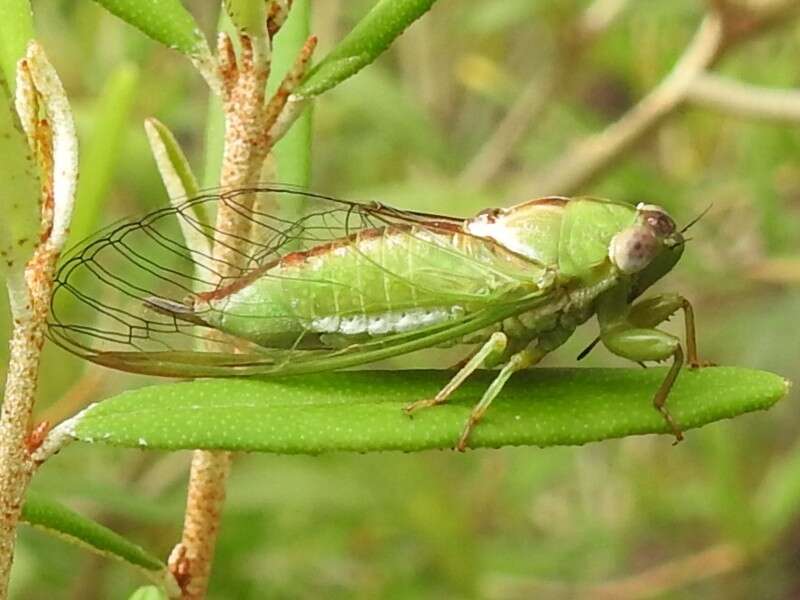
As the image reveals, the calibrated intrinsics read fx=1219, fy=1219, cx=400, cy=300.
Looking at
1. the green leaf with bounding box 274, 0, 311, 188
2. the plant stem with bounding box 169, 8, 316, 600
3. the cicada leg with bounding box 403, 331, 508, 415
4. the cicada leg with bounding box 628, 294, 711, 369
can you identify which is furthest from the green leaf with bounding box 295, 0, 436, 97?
the cicada leg with bounding box 628, 294, 711, 369

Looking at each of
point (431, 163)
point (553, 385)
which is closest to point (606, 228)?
point (553, 385)

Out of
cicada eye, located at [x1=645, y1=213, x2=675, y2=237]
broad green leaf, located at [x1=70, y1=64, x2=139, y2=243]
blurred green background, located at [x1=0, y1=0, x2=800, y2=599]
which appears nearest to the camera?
cicada eye, located at [x1=645, y1=213, x2=675, y2=237]

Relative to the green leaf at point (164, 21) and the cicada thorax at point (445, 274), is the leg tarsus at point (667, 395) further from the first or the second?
the green leaf at point (164, 21)

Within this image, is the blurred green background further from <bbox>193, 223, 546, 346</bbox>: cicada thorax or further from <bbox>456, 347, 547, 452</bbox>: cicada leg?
<bbox>456, 347, 547, 452</bbox>: cicada leg

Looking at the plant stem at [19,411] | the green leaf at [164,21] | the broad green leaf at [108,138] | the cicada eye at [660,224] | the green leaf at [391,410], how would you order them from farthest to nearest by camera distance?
1. the broad green leaf at [108,138]
2. the cicada eye at [660,224]
3. the green leaf at [164,21]
4. the green leaf at [391,410]
5. the plant stem at [19,411]

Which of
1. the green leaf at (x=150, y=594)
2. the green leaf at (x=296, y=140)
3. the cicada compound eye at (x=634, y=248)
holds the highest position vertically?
the green leaf at (x=296, y=140)

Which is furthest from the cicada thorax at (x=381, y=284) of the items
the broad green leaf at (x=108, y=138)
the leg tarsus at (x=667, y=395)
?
the broad green leaf at (x=108, y=138)

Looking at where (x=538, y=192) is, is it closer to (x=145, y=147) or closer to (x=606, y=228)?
(x=145, y=147)
